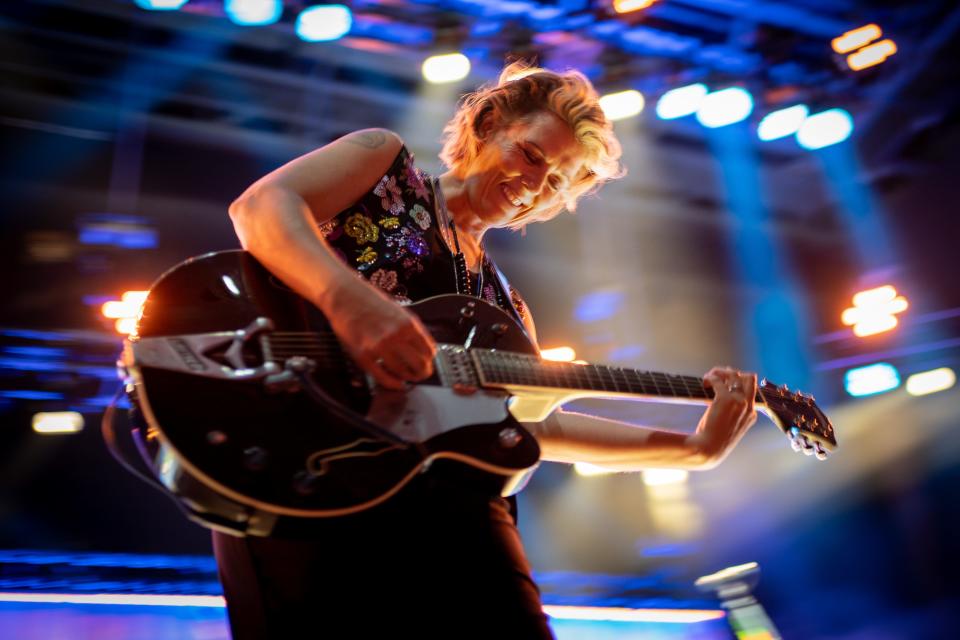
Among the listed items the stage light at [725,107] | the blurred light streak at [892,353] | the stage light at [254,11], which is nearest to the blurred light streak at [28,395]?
the stage light at [254,11]

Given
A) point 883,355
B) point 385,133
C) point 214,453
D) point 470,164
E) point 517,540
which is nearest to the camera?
point 214,453

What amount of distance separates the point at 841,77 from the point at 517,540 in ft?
20.4

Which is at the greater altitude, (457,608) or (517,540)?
(517,540)

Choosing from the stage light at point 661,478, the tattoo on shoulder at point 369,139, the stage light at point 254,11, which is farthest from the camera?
the stage light at point 661,478

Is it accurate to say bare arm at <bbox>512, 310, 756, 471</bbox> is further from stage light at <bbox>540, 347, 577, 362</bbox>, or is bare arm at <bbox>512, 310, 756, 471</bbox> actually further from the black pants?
stage light at <bbox>540, 347, 577, 362</bbox>

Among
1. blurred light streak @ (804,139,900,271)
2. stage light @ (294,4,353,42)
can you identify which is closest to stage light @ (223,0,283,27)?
stage light @ (294,4,353,42)

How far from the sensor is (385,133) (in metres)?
1.87

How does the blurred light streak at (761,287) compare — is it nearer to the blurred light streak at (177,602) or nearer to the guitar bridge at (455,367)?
the blurred light streak at (177,602)

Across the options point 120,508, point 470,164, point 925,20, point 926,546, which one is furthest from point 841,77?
point 120,508

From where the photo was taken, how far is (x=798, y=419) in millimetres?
2371

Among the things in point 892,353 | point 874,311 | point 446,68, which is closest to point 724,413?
point 446,68

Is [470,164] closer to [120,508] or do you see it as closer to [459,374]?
[459,374]

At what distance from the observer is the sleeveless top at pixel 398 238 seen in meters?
1.75

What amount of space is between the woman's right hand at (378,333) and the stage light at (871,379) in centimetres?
705
